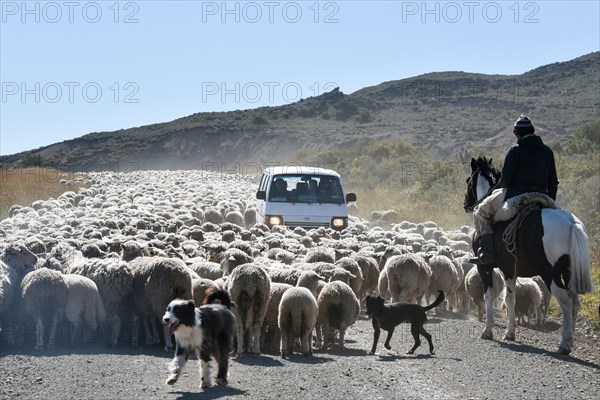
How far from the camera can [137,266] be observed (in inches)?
A: 468

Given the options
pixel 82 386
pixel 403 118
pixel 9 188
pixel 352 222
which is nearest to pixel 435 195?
pixel 352 222

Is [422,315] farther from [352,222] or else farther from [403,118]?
[403,118]

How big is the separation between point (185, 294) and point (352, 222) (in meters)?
14.8

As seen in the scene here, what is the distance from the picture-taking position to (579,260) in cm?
1127

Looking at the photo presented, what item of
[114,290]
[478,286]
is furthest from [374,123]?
[114,290]

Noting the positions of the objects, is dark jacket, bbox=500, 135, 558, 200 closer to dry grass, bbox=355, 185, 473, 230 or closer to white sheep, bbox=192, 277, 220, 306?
white sheep, bbox=192, 277, 220, 306

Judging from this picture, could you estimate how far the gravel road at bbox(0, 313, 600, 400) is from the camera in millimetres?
8758

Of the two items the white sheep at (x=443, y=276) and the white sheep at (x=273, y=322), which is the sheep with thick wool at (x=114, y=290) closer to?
the white sheep at (x=273, y=322)

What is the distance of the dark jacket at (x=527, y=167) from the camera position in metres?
12.4

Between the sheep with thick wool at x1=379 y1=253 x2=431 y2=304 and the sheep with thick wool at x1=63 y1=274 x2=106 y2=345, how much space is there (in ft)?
16.9

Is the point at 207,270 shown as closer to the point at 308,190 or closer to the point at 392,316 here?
the point at 392,316

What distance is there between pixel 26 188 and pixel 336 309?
34.1m

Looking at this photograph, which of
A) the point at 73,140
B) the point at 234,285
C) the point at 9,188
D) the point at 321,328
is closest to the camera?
the point at 234,285

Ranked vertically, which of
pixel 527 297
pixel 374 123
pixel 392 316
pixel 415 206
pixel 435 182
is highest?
pixel 374 123
